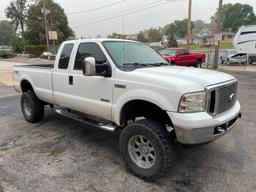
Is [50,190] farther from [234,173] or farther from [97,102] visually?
[234,173]

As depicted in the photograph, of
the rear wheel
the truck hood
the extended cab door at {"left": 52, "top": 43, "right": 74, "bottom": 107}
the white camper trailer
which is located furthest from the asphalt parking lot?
the white camper trailer

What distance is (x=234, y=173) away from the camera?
11.1 feet

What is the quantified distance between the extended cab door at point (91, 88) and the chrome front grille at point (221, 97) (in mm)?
1452

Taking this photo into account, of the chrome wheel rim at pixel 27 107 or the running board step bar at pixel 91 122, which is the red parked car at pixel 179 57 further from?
the running board step bar at pixel 91 122

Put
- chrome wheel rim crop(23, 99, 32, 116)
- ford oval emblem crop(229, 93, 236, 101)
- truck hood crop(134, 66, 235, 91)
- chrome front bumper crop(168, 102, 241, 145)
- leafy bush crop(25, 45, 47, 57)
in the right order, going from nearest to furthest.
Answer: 1. chrome front bumper crop(168, 102, 241, 145)
2. truck hood crop(134, 66, 235, 91)
3. ford oval emblem crop(229, 93, 236, 101)
4. chrome wheel rim crop(23, 99, 32, 116)
5. leafy bush crop(25, 45, 47, 57)

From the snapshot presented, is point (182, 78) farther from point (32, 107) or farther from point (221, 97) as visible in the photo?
point (32, 107)

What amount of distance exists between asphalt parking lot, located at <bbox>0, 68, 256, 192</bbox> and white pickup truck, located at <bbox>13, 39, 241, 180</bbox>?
0.37m

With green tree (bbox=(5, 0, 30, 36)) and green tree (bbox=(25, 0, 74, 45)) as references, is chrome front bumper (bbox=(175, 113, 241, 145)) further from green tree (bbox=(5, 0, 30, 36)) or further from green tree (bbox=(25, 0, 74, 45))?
green tree (bbox=(5, 0, 30, 36))

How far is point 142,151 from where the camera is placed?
3.33 meters

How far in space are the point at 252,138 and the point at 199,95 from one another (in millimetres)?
2515

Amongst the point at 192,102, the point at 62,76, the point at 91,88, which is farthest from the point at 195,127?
the point at 62,76

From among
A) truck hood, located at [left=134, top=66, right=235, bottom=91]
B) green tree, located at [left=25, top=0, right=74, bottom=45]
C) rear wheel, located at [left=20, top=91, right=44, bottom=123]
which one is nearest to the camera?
truck hood, located at [left=134, top=66, right=235, bottom=91]

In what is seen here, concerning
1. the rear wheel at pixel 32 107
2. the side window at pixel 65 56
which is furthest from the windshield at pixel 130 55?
the rear wheel at pixel 32 107

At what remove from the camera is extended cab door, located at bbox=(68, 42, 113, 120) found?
3691 millimetres
